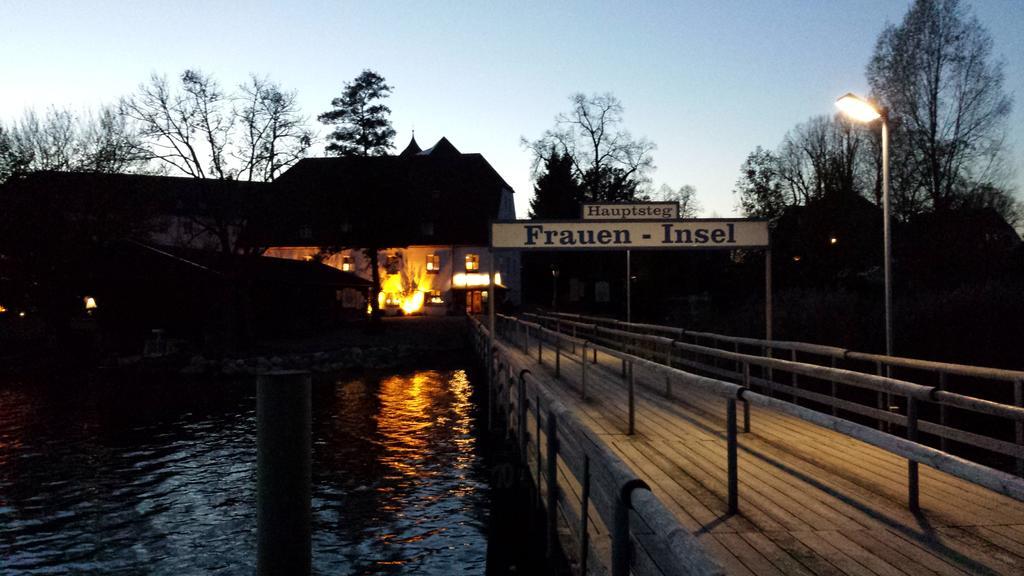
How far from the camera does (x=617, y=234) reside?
16.4 meters

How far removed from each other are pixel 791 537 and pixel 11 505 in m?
11.7

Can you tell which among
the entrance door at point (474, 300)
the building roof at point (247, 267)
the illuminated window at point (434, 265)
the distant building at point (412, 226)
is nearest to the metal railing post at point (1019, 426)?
the building roof at point (247, 267)

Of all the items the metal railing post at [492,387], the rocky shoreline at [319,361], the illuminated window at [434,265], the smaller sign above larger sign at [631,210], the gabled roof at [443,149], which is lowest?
the rocky shoreline at [319,361]

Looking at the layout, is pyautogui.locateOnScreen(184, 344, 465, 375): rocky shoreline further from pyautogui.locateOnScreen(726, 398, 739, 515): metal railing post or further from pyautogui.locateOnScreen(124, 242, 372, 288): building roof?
pyautogui.locateOnScreen(726, 398, 739, 515): metal railing post

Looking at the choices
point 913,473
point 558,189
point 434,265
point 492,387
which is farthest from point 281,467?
point 434,265

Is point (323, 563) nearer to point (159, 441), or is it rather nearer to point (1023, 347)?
point (159, 441)

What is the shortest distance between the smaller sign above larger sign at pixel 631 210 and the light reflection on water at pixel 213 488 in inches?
214

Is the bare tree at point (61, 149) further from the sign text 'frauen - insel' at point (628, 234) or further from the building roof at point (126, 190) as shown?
the sign text 'frauen - insel' at point (628, 234)

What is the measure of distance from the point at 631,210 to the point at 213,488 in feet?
31.4

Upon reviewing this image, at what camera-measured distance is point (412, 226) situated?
59.5 metres

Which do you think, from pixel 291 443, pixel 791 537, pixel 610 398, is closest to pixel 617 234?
pixel 610 398

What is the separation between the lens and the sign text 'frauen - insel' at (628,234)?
16.1 m

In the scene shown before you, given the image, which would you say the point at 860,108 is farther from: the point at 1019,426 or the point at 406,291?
the point at 406,291

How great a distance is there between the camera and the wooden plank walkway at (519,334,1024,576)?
5465mm
